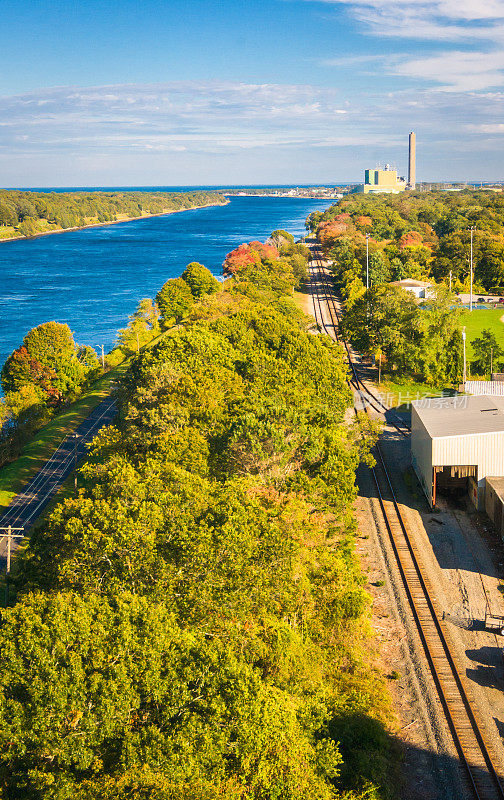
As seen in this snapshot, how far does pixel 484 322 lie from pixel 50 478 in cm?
4136

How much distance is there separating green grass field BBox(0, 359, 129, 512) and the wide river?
18.1 meters

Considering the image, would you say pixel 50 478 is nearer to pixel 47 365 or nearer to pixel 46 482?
pixel 46 482

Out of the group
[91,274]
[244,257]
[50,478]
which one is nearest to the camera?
[50,478]

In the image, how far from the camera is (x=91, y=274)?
120812 mm

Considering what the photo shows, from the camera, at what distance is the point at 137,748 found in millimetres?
11016

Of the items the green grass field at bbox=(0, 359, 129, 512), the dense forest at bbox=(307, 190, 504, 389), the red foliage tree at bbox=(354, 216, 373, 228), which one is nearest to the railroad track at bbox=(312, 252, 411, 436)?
the dense forest at bbox=(307, 190, 504, 389)

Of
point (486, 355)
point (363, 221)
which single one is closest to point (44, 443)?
point (486, 355)

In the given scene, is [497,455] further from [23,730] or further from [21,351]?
[21,351]

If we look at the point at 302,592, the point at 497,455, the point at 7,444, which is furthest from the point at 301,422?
the point at 7,444

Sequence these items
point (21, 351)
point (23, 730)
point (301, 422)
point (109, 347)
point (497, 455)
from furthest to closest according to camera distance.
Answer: point (109, 347) → point (21, 351) → point (497, 455) → point (301, 422) → point (23, 730)

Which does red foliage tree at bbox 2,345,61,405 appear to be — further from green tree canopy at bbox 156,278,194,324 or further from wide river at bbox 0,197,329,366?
green tree canopy at bbox 156,278,194,324

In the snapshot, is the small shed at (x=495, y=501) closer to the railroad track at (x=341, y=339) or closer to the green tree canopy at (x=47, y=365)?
the railroad track at (x=341, y=339)

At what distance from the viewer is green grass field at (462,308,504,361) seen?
54.2 meters

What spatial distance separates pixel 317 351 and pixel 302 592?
1799cm
